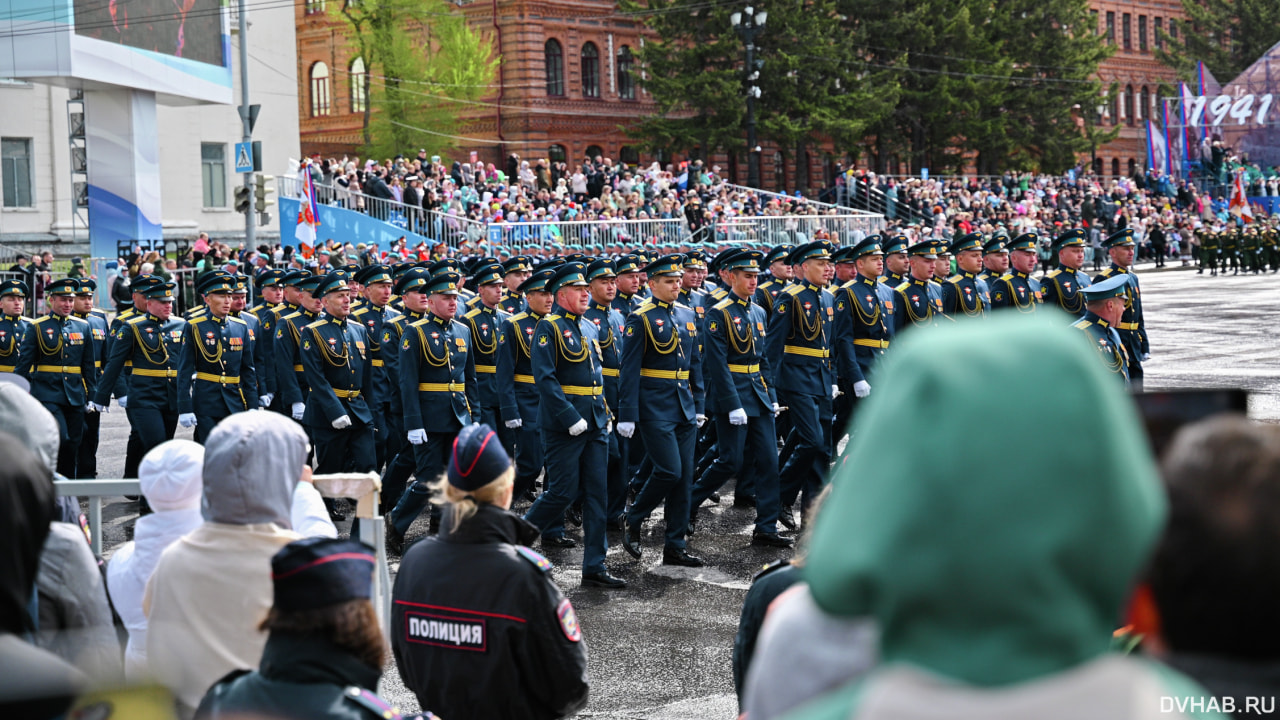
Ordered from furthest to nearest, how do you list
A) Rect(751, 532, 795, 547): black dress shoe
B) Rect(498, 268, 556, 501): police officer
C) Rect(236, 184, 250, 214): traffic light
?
Rect(236, 184, 250, 214): traffic light < Rect(498, 268, 556, 501): police officer < Rect(751, 532, 795, 547): black dress shoe

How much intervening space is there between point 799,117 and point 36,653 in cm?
5075

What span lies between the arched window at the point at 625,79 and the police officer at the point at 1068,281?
44.1m

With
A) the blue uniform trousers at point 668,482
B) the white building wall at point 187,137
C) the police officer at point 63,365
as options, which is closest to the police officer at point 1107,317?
the blue uniform trousers at point 668,482

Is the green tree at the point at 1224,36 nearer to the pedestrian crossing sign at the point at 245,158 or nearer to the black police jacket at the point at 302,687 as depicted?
the pedestrian crossing sign at the point at 245,158

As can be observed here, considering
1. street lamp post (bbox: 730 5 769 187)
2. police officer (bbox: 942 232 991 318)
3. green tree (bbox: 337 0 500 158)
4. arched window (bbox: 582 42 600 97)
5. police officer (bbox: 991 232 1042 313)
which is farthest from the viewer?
arched window (bbox: 582 42 600 97)

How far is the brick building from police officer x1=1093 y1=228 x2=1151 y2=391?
128 ft

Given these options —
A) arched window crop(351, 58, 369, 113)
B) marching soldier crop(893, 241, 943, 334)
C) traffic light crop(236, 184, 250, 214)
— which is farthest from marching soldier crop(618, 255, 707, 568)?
arched window crop(351, 58, 369, 113)

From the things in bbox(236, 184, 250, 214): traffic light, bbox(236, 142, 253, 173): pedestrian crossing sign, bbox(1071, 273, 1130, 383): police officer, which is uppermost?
bbox(236, 142, 253, 173): pedestrian crossing sign

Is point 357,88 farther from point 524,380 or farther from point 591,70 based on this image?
point 524,380

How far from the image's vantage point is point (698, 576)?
30.9ft

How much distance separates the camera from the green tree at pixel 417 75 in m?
51.2

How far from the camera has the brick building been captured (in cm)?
5369

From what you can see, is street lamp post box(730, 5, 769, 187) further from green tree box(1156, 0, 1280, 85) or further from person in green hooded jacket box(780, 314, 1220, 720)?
person in green hooded jacket box(780, 314, 1220, 720)

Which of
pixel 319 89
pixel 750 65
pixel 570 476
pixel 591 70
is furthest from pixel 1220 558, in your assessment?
pixel 319 89
